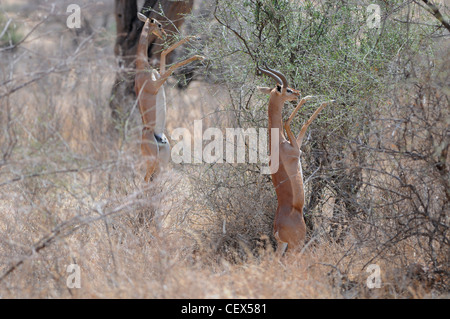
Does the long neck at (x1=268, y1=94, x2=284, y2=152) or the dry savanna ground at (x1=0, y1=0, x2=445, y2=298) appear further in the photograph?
the long neck at (x1=268, y1=94, x2=284, y2=152)

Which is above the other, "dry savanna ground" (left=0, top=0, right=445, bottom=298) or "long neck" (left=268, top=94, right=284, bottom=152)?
"long neck" (left=268, top=94, right=284, bottom=152)

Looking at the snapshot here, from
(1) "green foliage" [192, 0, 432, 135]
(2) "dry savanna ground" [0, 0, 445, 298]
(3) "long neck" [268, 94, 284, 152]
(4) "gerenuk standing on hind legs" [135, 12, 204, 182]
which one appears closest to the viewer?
(2) "dry savanna ground" [0, 0, 445, 298]

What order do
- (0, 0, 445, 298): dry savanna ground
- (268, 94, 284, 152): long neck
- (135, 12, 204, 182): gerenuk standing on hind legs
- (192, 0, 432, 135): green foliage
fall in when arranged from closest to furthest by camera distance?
(0, 0, 445, 298): dry savanna ground < (268, 94, 284, 152): long neck < (192, 0, 432, 135): green foliage < (135, 12, 204, 182): gerenuk standing on hind legs

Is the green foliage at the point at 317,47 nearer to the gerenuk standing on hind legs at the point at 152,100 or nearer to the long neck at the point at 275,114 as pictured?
the gerenuk standing on hind legs at the point at 152,100

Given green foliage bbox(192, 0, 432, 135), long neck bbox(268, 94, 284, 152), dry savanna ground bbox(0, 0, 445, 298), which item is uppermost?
green foliage bbox(192, 0, 432, 135)

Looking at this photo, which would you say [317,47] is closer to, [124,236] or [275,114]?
[275,114]

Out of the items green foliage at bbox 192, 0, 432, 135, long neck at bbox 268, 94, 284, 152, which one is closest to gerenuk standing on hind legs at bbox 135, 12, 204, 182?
green foliage at bbox 192, 0, 432, 135

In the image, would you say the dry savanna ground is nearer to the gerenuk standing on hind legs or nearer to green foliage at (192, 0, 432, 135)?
the gerenuk standing on hind legs

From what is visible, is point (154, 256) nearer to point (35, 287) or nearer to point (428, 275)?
point (35, 287)

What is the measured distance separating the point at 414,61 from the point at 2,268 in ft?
13.3

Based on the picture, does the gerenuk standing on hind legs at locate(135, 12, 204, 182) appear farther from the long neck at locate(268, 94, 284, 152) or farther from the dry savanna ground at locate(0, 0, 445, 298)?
the long neck at locate(268, 94, 284, 152)

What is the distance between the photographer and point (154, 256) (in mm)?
5141

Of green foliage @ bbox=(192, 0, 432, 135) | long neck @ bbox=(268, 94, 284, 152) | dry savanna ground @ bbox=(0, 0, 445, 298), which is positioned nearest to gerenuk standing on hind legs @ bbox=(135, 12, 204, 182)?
dry savanna ground @ bbox=(0, 0, 445, 298)

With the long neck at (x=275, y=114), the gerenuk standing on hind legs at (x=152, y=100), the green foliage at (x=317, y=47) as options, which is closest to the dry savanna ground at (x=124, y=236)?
the gerenuk standing on hind legs at (x=152, y=100)
